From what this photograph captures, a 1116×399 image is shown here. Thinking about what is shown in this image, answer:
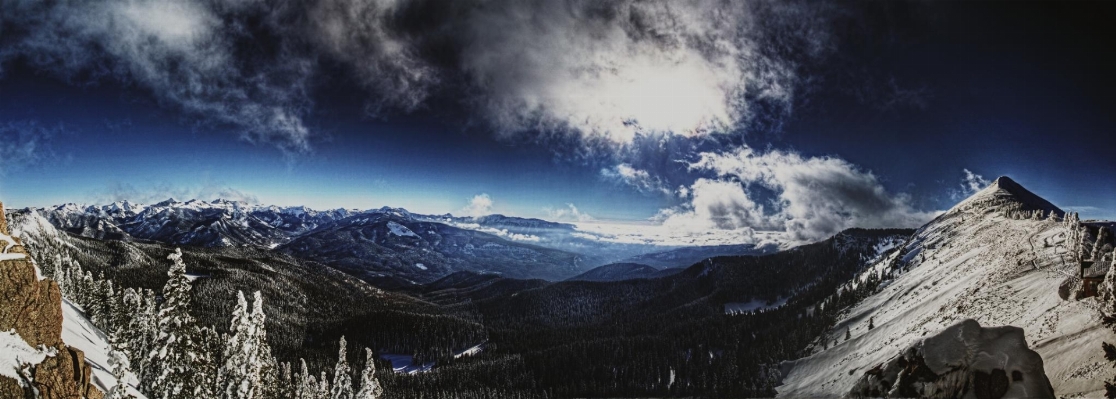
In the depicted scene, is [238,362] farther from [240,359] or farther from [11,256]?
[11,256]

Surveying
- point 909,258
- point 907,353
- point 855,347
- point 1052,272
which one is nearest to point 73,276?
point 907,353

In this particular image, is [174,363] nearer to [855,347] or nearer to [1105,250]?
[1105,250]

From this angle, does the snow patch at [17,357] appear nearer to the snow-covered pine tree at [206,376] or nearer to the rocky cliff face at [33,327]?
the rocky cliff face at [33,327]

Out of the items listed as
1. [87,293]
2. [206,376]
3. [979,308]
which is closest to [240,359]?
[206,376]

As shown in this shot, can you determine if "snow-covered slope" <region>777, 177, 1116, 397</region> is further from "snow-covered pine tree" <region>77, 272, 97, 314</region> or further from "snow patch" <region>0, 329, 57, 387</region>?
"snow-covered pine tree" <region>77, 272, 97, 314</region>

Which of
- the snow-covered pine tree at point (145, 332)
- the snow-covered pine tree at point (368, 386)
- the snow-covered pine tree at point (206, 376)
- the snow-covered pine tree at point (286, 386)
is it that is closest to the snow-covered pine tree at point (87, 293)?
the snow-covered pine tree at point (286, 386)

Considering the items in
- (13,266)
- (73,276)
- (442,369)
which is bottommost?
(442,369)

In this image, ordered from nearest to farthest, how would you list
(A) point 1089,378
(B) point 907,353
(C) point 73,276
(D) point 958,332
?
(D) point 958,332, (B) point 907,353, (A) point 1089,378, (C) point 73,276
